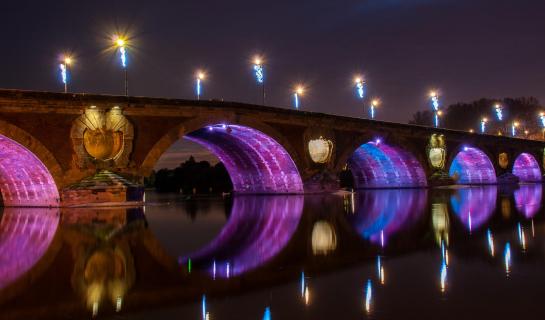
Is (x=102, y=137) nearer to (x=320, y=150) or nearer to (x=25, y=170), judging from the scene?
(x=25, y=170)

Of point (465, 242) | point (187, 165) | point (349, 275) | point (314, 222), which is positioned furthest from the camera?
point (187, 165)

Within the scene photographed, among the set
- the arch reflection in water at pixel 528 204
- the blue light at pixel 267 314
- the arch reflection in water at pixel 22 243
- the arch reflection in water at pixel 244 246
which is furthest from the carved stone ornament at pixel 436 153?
the blue light at pixel 267 314

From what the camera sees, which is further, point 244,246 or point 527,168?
point 527,168

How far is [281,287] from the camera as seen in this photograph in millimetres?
7340

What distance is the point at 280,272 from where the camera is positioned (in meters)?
8.39

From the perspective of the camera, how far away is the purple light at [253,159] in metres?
34.5

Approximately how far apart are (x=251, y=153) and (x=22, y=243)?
25.0 metres

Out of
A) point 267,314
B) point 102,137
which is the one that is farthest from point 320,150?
point 267,314

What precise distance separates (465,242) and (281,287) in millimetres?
5598

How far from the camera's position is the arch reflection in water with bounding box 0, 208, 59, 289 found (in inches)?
352

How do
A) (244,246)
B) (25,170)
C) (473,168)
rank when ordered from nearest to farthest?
(244,246) → (25,170) → (473,168)

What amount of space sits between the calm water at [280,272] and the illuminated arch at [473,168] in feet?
159

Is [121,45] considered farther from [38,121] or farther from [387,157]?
[387,157]

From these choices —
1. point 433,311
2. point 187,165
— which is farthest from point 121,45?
point 187,165
